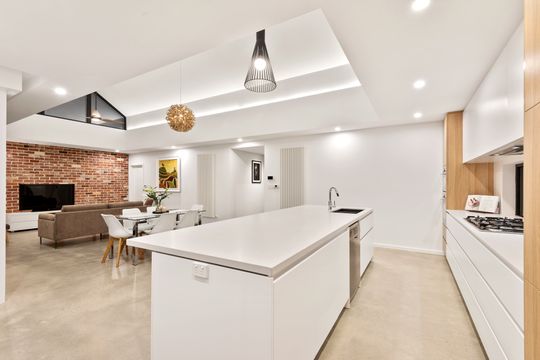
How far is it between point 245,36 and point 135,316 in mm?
2680

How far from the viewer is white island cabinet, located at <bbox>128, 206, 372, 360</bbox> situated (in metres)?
1.24

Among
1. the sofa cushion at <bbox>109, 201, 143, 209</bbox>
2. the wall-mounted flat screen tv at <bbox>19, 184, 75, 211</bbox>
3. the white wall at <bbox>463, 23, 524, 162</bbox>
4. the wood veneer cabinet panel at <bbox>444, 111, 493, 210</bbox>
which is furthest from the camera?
the wall-mounted flat screen tv at <bbox>19, 184, 75, 211</bbox>

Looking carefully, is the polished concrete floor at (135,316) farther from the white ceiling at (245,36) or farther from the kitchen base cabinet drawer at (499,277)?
the white ceiling at (245,36)

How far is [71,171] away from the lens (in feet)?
24.8

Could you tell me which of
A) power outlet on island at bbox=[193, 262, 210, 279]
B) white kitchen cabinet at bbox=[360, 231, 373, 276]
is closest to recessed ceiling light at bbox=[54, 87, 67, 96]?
power outlet on island at bbox=[193, 262, 210, 279]

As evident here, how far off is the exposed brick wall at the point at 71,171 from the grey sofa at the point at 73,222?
252cm

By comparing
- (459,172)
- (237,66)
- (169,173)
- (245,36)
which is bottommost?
(459,172)

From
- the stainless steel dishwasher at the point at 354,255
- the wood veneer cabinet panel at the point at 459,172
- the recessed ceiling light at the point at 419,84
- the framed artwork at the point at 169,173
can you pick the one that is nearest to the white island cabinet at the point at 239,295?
the stainless steel dishwasher at the point at 354,255

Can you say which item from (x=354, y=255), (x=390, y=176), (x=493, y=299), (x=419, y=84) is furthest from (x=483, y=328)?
(x=390, y=176)

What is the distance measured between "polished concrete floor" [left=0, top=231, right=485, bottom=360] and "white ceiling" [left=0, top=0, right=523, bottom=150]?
2334 mm

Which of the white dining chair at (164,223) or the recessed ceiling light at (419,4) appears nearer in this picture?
the recessed ceiling light at (419,4)

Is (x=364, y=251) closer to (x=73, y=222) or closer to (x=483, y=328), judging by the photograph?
(x=483, y=328)

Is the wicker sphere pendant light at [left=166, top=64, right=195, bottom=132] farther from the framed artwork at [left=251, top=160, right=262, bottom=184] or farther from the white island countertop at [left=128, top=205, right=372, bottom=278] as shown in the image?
the framed artwork at [left=251, top=160, right=262, bottom=184]

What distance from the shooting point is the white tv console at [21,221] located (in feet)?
20.9
